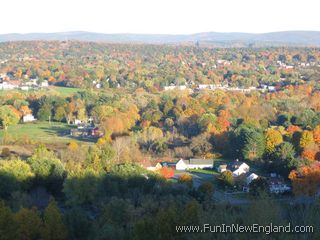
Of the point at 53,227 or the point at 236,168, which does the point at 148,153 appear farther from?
the point at 53,227

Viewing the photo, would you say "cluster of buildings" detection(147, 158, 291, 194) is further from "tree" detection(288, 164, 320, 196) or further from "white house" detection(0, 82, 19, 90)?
"white house" detection(0, 82, 19, 90)

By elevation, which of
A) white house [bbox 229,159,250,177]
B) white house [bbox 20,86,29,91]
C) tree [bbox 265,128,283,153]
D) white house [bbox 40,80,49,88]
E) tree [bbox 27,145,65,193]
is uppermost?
tree [bbox 27,145,65,193]

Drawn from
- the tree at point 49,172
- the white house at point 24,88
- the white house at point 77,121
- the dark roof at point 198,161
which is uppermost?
the tree at point 49,172

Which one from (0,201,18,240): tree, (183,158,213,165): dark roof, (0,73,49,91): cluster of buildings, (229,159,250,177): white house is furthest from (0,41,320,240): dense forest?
(183,158,213,165): dark roof

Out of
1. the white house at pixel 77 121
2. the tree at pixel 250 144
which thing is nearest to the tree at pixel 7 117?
the white house at pixel 77 121

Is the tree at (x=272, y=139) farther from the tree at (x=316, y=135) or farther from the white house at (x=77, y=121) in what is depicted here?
the white house at (x=77, y=121)

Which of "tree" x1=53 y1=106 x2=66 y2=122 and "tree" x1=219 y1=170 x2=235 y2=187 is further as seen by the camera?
"tree" x1=53 y1=106 x2=66 y2=122
